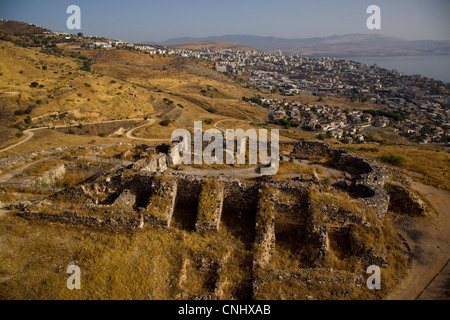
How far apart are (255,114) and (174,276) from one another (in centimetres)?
7059

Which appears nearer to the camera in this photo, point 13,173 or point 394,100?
point 13,173

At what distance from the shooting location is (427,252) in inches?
460

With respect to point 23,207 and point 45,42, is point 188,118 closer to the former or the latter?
point 23,207

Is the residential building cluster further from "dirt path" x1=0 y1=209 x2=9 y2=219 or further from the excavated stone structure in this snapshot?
"dirt path" x1=0 y1=209 x2=9 y2=219

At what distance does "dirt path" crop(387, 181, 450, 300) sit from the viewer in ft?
31.8

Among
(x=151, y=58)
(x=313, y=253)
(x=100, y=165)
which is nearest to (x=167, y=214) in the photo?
(x=313, y=253)

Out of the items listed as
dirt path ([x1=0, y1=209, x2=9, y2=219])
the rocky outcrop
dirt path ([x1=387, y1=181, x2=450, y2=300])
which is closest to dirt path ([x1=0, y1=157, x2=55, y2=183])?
dirt path ([x1=0, y1=209, x2=9, y2=219])

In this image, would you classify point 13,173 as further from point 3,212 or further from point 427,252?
point 427,252

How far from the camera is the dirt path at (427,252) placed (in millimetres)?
9680

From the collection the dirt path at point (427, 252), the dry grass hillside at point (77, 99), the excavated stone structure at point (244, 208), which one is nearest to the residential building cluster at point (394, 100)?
the dry grass hillside at point (77, 99)

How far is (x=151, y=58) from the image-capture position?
4692 inches

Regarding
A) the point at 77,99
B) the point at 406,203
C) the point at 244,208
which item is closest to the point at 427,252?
the point at 406,203

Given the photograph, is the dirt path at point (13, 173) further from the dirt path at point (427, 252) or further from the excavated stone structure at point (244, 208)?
the dirt path at point (427, 252)

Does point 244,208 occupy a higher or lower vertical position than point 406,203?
higher
